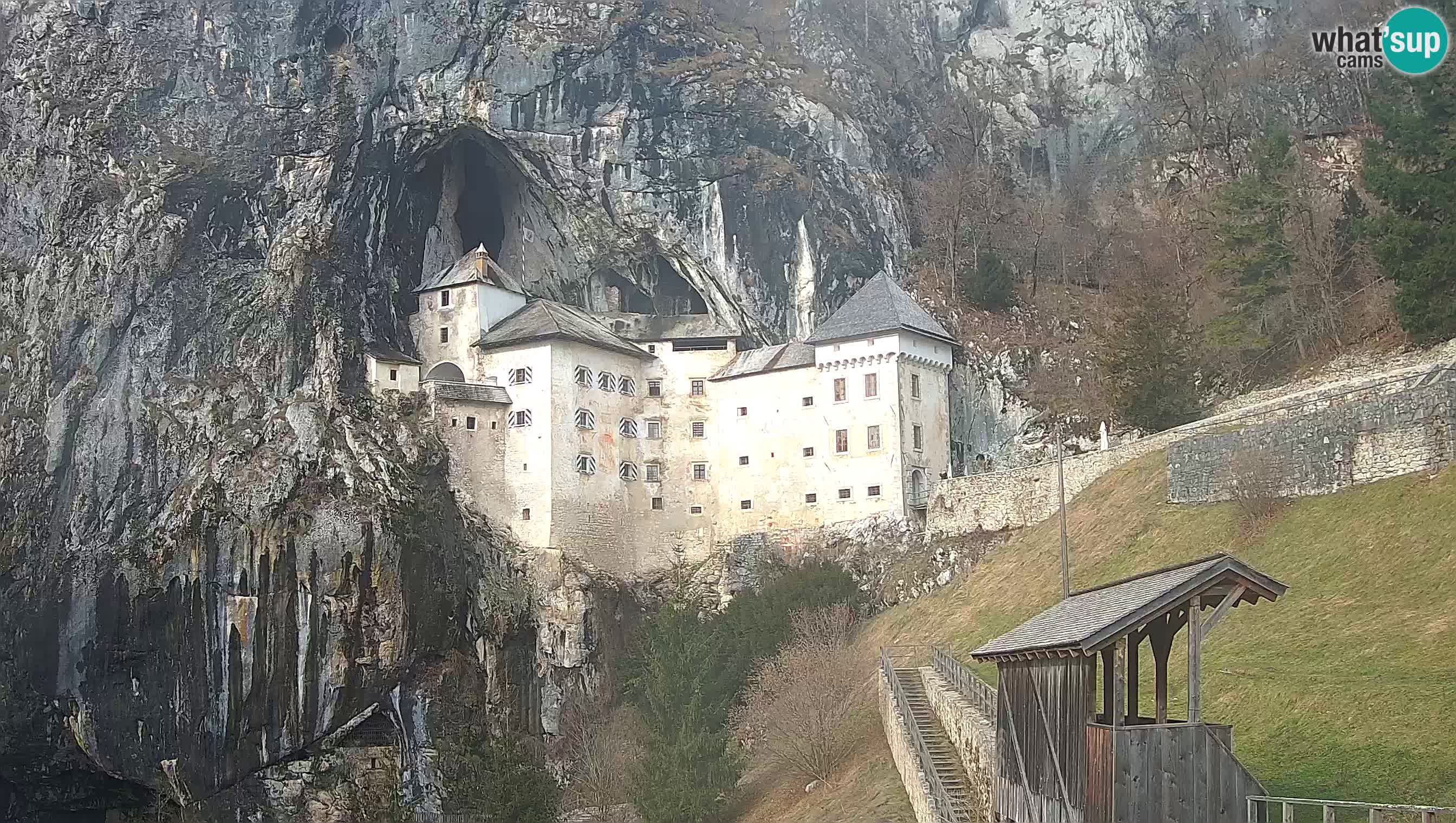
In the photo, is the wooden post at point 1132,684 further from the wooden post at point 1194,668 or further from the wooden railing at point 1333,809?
the wooden railing at point 1333,809

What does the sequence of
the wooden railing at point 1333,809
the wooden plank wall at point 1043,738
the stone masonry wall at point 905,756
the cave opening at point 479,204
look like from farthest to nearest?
the cave opening at point 479,204, the stone masonry wall at point 905,756, the wooden plank wall at point 1043,738, the wooden railing at point 1333,809

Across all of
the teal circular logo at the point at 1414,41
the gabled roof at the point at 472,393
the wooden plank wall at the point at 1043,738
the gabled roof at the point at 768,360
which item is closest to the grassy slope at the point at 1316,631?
the wooden plank wall at the point at 1043,738

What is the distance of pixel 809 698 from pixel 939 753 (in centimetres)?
1003

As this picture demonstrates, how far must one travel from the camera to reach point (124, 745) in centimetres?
4959

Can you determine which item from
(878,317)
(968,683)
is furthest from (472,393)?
(968,683)

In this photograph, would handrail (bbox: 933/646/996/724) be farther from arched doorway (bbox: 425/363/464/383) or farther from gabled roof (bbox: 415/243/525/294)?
gabled roof (bbox: 415/243/525/294)

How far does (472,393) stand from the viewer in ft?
171

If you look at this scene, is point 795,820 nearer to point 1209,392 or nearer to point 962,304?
point 1209,392

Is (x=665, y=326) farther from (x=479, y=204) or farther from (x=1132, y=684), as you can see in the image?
(x=1132, y=684)

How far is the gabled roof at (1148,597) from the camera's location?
17.0 m

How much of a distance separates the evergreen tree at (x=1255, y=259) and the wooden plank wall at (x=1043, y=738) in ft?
87.4

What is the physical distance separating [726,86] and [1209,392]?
21.3 meters

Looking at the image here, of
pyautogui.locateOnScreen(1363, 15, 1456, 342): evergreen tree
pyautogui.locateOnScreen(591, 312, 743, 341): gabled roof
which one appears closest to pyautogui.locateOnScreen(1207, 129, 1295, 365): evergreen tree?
pyautogui.locateOnScreen(1363, 15, 1456, 342): evergreen tree

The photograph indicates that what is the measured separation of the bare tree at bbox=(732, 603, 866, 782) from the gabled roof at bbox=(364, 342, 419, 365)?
682 inches
